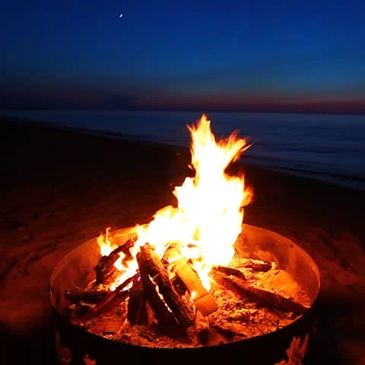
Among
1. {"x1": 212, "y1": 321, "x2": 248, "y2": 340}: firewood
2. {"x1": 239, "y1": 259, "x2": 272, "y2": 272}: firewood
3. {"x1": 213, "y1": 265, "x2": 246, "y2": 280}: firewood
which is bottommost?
{"x1": 212, "y1": 321, "x2": 248, "y2": 340}: firewood

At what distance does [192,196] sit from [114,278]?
1.32 m

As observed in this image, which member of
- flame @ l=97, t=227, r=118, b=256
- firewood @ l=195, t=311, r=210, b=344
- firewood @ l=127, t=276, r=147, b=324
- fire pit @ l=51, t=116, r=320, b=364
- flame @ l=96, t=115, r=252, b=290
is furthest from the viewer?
flame @ l=97, t=227, r=118, b=256

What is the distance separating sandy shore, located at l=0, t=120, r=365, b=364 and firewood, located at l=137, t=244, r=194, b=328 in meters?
1.20

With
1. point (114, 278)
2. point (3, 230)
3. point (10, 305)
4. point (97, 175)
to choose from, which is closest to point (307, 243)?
point (114, 278)

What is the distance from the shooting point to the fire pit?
2.36m

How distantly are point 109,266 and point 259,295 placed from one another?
1525 mm

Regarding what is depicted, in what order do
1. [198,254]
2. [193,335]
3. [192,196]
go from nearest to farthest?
[193,335] < [198,254] < [192,196]

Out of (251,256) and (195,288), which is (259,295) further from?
(251,256)

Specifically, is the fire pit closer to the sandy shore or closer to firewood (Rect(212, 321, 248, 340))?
firewood (Rect(212, 321, 248, 340))

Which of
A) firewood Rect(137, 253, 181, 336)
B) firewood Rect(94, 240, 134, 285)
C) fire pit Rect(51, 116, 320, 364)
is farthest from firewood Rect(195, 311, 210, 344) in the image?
firewood Rect(94, 240, 134, 285)

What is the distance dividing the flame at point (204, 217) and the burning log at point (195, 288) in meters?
0.23

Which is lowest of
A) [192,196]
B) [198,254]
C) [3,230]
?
[3,230]

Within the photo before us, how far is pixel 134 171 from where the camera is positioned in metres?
12.5

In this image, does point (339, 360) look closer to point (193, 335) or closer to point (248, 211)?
point (193, 335)
